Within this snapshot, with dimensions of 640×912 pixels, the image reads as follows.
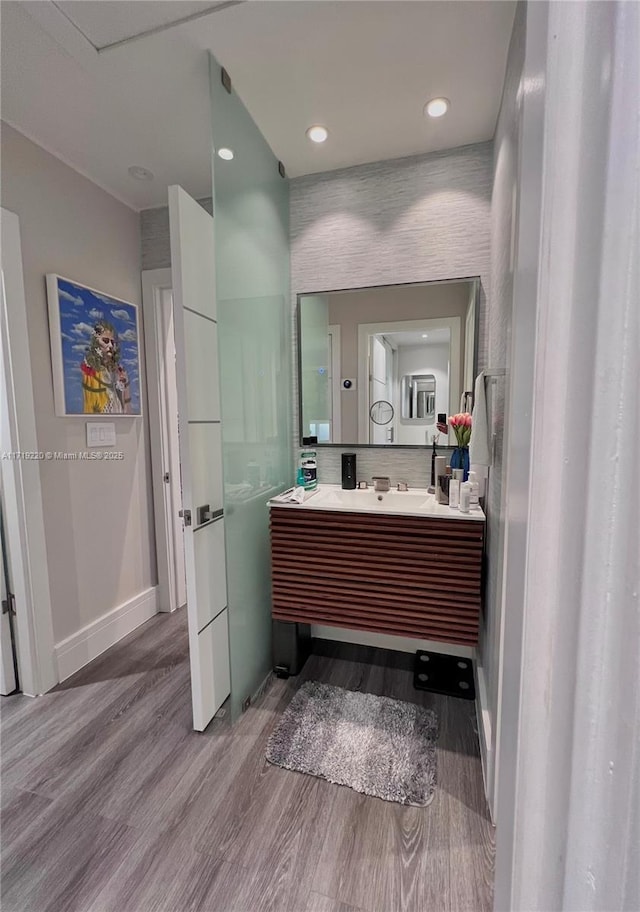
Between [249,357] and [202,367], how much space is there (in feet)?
0.88

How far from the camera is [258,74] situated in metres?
1.50

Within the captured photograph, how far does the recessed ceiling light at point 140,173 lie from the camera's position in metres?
2.05

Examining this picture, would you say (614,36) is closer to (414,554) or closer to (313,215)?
(414,554)

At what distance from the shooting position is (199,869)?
1.16m

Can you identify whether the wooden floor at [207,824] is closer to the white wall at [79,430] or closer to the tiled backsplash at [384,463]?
the white wall at [79,430]

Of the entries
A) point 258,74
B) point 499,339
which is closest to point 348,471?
point 499,339

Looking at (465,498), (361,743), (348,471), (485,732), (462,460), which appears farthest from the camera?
(348,471)

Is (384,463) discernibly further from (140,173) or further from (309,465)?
(140,173)

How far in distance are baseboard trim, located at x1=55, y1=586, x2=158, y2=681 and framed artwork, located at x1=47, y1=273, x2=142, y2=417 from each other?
1.16m

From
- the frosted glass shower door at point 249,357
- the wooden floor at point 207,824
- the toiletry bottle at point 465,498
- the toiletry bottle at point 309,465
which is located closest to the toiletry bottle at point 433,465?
the toiletry bottle at point 465,498

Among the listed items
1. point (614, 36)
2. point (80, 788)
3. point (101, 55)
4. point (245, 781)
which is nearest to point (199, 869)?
point (245, 781)

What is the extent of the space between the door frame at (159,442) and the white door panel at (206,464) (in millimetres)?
1013

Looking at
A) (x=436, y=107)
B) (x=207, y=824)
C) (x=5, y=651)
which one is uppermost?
(x=436, y=107)

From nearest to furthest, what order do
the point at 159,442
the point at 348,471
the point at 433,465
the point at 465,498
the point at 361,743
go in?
the point at 361,743 < the point at 465,498 < the point at 433,465 < the point at 348,471 < the point at 159,442
